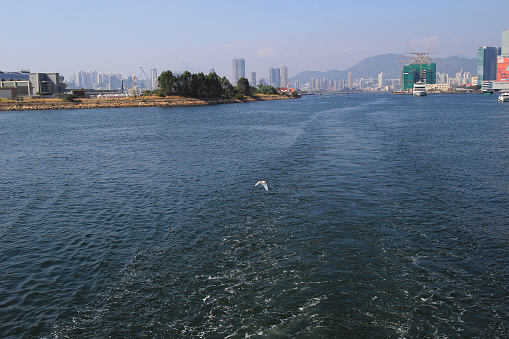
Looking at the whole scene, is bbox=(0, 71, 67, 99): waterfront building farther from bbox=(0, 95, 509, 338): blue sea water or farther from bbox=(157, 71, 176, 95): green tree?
bbox=(0, 95, 509, 338): blue sea water

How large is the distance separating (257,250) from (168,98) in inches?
4133

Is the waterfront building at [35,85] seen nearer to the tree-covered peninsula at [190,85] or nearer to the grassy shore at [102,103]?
the grassy shore at [102,103]

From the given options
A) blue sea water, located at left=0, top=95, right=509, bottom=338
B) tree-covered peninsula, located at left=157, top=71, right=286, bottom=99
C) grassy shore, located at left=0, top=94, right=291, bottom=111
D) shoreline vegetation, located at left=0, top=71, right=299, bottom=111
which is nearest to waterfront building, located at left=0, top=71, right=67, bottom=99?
shoreline vegetation, located at left=0, top=71, right=299, bottom=111

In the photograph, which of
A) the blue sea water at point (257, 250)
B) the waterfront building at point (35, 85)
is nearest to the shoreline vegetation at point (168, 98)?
the waterfront building at point (35, 85)

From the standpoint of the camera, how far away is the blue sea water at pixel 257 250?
814cm

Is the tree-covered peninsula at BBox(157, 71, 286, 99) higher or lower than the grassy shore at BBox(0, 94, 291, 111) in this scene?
higher

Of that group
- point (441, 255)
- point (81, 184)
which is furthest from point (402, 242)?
point (81, 184)

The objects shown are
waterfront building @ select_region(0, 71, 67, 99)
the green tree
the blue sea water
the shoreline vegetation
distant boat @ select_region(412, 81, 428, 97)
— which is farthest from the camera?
distant boat @ select_region(412, 81, 428, 97)

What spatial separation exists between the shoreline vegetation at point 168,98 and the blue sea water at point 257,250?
8015cm

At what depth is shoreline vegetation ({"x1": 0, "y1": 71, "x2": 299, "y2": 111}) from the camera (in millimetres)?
94250

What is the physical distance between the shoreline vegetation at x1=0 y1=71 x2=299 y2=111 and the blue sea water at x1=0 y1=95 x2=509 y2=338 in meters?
80.2

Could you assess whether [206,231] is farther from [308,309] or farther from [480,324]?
[480,324]

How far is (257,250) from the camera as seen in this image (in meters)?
11.4

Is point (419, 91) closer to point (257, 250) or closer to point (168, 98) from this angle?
point (168, 98)
